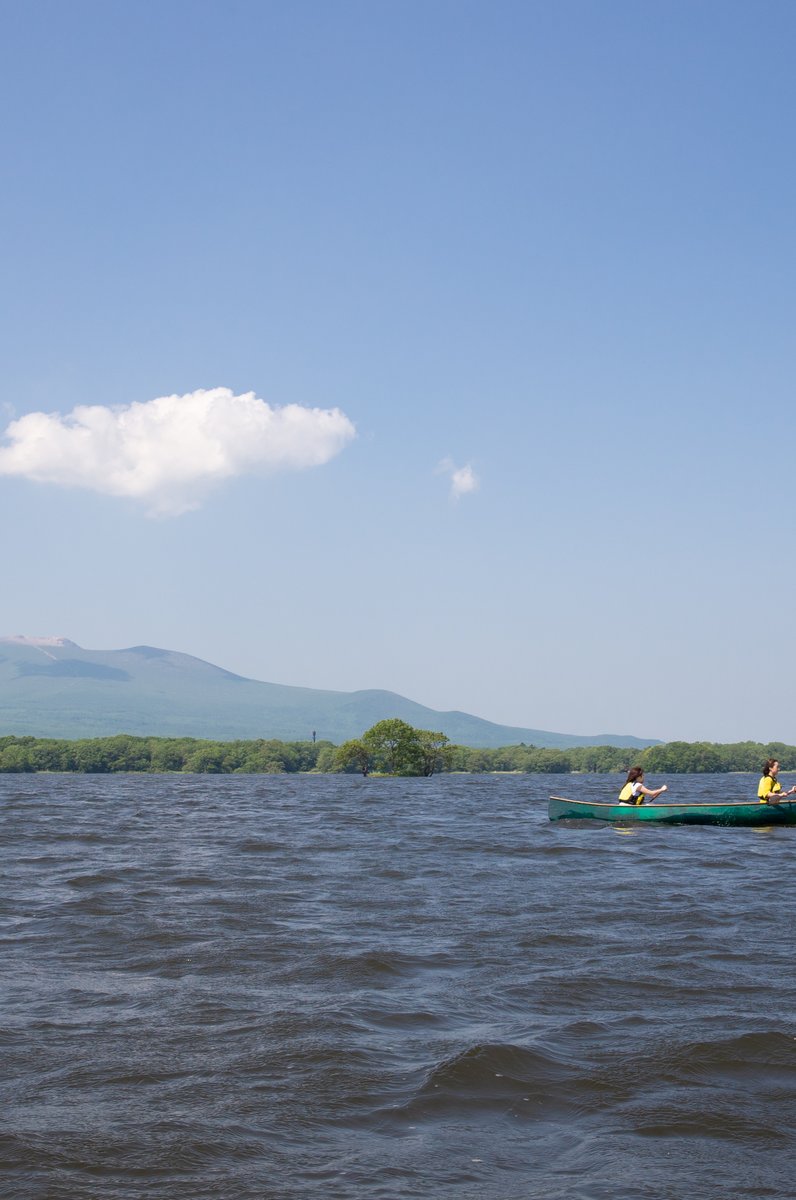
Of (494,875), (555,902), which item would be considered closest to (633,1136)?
(555,902)

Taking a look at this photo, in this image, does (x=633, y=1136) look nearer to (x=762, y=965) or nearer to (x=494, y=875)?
(x=762, y=965)

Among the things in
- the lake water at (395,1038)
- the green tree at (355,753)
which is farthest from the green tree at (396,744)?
the lake water at (395,1038)

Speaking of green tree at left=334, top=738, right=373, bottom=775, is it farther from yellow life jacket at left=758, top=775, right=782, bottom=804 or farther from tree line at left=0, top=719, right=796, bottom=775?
yellow life jacket at left=758, top=775, right=782, bottom=804

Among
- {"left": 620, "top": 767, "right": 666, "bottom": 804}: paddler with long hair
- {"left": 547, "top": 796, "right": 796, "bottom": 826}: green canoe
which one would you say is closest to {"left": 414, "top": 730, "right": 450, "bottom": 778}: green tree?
{"left": 620, "top": 767, "right": 666, "bottom": 804}: paddler with long hair

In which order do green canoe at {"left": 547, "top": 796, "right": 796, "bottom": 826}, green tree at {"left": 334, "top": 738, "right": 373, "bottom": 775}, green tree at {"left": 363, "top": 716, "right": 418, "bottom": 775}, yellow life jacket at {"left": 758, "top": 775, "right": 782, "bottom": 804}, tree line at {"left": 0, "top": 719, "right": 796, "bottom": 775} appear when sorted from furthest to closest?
tree line at {"left": 0, "top": 719, "right": 796, "bottom": 775}
green tree at {"left": 334, "top": 738, "right": 373, "bottom": 775}
green tree at {"left": 363, "top": 716, "right": 418, "bottom": 775}
yellow life jacket at {"left": 758, "top": 775, "right": 782, "bottom": 804}
green canoe at {"left": 547, "top": 796, "right": 796, "bottom": 826}

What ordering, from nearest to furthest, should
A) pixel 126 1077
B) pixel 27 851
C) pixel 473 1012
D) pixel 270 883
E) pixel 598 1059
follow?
pixel 126 1077 < pixel 598 1059 < pixel 473 1012 < pixel 270 883 < pixel 27 851

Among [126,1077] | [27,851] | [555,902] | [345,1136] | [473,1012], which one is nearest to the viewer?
[345,1136]

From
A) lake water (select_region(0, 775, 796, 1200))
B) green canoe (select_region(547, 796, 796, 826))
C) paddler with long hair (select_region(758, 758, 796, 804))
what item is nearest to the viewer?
lake water (select_region(0, 775, 796, 1200))

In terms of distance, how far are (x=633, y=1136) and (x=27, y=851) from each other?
83.9 ft

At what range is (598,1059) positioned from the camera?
31.9 feet

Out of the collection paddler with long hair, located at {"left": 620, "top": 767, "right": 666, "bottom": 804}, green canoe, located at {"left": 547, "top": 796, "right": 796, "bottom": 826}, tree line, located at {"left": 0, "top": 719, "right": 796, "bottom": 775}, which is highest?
paddler with long hair, located at {"left": 620, "top": 767, "right": 666, "bottom": 804}

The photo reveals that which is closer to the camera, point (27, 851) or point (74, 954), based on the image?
point (74, 954)

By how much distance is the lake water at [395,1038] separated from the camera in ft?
23.6

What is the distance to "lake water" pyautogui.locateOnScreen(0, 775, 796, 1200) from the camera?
23.6 ft
